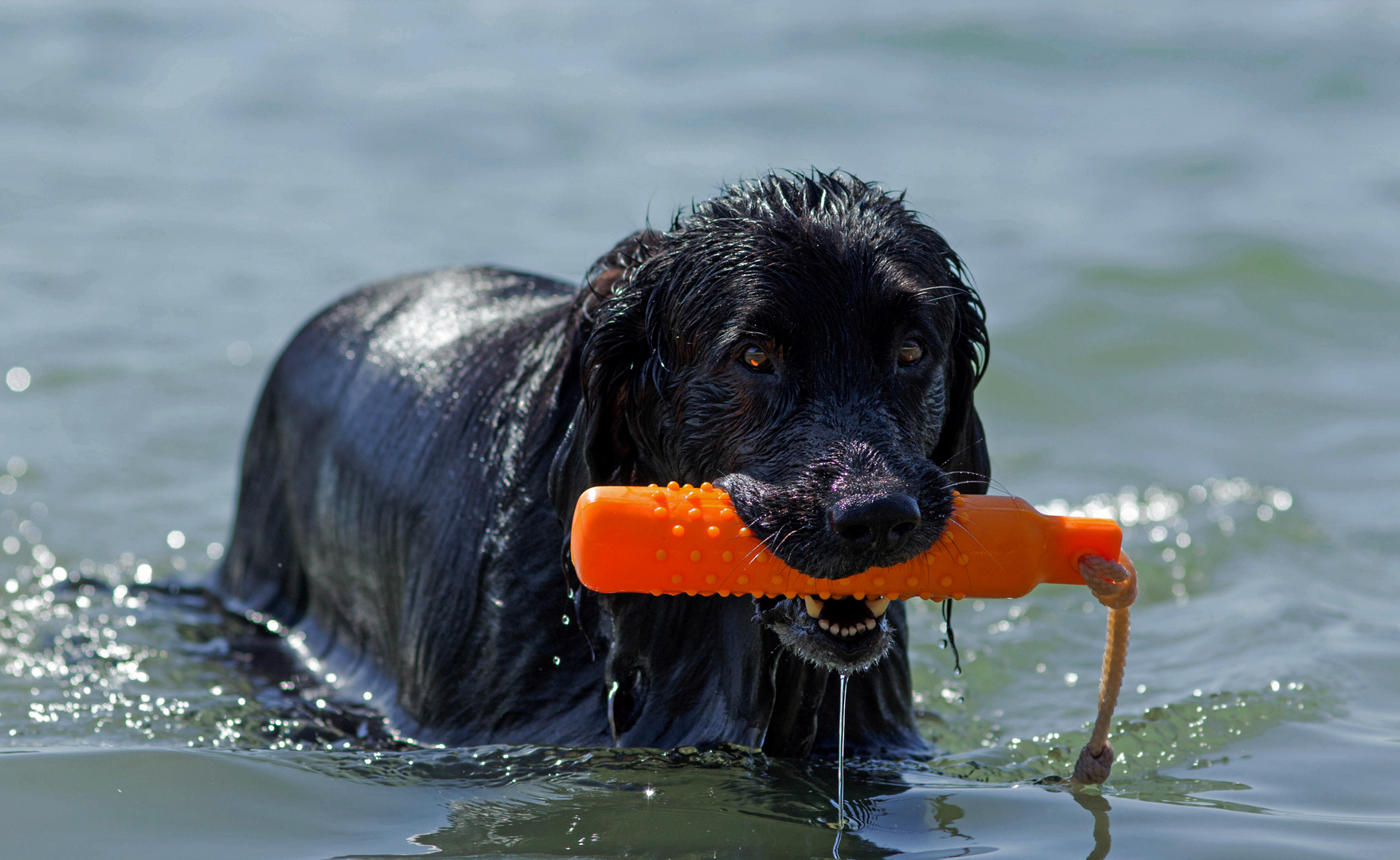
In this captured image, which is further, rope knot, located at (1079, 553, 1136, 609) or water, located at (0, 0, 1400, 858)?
water, located at (0, 0, 1400, 858)

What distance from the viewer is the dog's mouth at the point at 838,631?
356 cm

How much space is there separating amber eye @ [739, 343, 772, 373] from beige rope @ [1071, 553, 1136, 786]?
2.91 ft

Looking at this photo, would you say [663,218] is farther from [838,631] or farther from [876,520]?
[876,520]

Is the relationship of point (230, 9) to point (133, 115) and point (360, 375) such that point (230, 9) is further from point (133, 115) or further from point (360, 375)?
point (360, 375)

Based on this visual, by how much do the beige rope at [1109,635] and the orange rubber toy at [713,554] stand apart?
0.73 feet

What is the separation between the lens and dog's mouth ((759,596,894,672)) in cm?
356

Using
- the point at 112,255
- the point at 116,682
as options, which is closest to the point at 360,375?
the point at 116,682

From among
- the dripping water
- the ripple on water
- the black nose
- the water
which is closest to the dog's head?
the black nose

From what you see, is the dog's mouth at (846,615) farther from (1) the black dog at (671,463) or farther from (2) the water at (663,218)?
(2) the water at (663,218)

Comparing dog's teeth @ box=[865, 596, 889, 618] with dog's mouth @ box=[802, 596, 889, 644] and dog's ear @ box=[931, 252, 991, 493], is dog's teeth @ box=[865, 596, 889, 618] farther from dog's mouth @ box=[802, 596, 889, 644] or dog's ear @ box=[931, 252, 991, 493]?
dog's ear @ box=[931, 252, 991, 493]

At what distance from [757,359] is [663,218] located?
9199mm

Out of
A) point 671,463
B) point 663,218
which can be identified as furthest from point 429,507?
point 663,218

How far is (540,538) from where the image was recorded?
14.0ft

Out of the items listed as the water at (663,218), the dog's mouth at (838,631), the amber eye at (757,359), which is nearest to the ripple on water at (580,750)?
the water at (663,218)
